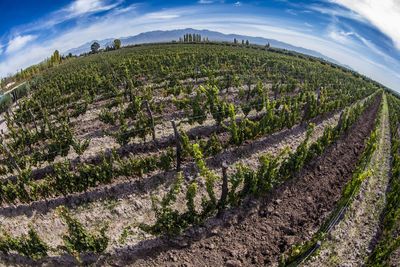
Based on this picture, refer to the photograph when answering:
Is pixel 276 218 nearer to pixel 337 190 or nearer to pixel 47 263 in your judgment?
pixel 337 190

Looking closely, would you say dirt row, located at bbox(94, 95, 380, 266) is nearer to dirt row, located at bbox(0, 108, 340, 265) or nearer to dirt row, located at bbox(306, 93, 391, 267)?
dirt row, located at bbox(306, 93, 391, 267)

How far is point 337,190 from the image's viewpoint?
48.2 feet

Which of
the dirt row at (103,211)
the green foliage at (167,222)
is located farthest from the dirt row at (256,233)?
the dirt row at (103,211)

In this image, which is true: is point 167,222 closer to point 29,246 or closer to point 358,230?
point 29,246

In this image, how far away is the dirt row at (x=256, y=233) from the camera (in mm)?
10773

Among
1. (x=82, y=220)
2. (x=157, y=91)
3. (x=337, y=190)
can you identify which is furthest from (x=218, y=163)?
(x=157, y=91)

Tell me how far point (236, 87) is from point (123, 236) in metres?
19.7

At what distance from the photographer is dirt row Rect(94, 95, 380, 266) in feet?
35.3

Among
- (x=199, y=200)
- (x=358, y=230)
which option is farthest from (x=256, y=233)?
(x=358, y=230)

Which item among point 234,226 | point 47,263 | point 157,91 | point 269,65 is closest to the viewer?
point 47,263

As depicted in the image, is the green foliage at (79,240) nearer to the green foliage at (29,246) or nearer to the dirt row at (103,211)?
the dirt row at (103,211)

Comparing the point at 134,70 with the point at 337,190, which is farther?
the point at 134,70

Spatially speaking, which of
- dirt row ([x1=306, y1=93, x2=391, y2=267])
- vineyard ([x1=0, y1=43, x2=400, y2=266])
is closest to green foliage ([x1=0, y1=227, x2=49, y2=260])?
vineyard ([x1=0, y1=43, x2=400, y2=266])

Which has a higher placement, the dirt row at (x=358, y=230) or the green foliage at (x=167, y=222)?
the green foliage at (x=167, y=222)
